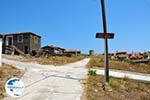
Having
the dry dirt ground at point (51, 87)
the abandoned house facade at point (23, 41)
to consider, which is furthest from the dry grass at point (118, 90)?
the abandoned house facade at point (23, 41)

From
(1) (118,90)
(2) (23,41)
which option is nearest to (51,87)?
(1) (118,90)

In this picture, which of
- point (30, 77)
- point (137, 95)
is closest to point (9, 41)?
point (30, 77)

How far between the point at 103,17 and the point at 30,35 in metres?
40.0

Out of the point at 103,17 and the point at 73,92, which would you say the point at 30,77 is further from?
the point at 103,17

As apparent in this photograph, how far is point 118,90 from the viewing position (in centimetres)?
1515

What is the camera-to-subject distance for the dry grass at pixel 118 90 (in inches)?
538

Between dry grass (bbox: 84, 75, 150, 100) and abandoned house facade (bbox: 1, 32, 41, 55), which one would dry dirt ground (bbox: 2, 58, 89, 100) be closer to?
dry grass (bbox: 84, 75, 150, 100)

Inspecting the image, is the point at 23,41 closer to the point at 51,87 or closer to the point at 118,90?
the point at 51,87

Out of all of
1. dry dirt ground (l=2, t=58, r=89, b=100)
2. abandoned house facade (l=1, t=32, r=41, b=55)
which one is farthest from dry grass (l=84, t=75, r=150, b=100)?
abandoned house facade (l=1, t=32, r=41, b=55)

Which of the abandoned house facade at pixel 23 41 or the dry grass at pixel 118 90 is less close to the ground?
the abandoned house facade at pixel 23 41

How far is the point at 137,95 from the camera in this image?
14945 millimetres

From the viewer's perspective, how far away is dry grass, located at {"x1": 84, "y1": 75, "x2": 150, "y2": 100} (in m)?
13.7

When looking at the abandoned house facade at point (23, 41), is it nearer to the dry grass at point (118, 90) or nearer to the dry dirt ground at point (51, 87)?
the dry dirt ground at point (51, 87)

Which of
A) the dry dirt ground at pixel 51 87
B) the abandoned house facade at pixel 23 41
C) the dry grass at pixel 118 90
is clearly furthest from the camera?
the abandoned house facade at pixel 23 41
